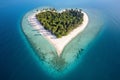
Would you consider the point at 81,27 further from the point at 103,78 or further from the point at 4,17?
the point at 4,17

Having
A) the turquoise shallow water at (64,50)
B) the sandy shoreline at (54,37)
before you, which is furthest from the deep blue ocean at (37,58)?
the sandy shoreline at (54,37)

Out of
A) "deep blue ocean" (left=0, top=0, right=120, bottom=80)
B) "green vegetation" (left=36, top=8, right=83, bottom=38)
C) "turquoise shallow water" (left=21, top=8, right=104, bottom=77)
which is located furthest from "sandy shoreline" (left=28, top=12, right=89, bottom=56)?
"deep blue ocean" (left=0, top=0, right=120, bottom=80)

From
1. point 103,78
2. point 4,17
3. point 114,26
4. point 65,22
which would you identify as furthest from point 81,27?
Result: point 4,17

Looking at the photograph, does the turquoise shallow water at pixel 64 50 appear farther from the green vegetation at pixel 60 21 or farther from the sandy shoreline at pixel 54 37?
the green vegetation at pixel 60 21

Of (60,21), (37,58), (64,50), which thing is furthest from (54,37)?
(37,58)

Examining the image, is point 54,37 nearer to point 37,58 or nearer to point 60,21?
point 60,21

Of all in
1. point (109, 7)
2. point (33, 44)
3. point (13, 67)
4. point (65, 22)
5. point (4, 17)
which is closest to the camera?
point (13, 67)
